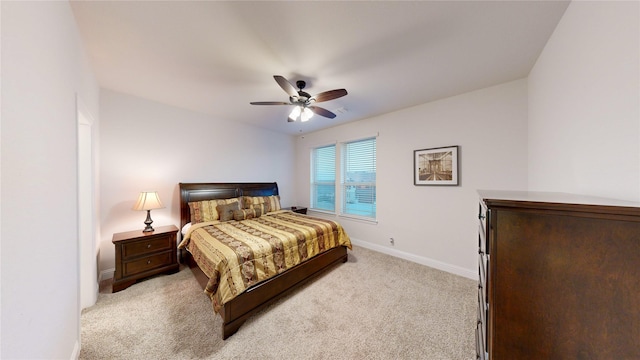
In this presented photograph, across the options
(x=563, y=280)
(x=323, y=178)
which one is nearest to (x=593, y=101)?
(x=563, y=280)

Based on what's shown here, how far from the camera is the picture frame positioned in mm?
2741

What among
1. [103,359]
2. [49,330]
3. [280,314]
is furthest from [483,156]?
[103,359]

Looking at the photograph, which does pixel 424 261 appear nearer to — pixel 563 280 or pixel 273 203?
pixel 563 280

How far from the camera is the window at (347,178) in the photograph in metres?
3.85

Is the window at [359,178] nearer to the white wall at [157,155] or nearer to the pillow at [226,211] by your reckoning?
the white wall at [157,155]

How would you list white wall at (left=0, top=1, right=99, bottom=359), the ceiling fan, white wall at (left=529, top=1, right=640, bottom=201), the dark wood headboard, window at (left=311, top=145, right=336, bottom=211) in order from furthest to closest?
window at (left=311, top=145, right=336, bottom=211), the dark wood headboard, the ceiling fan, white wall at (left=529, top=1, right=640, bottom=201), white wall at (left=0, top=1, right=99, bottom=359)

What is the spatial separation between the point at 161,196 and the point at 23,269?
2582 millimetres

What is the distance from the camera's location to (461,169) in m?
2.71

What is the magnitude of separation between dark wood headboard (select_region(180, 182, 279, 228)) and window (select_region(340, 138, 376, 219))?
1.63 meters

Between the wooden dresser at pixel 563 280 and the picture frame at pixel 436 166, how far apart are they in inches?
87.9

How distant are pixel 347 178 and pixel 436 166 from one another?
5.70ft

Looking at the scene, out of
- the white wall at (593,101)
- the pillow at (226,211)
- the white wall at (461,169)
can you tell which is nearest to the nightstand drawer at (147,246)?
the pillow at (226,211)

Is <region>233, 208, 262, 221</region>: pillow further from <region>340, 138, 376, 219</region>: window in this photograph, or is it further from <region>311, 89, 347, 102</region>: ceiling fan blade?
<region>311, 89, 347, 102</region>: ceiling fan blade

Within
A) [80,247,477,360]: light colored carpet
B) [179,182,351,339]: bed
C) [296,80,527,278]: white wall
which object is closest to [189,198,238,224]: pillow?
[179,182,351,339]: bed
